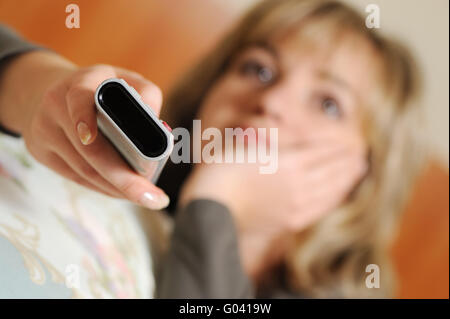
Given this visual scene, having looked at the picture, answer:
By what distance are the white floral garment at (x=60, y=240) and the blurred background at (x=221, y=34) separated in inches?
15.1

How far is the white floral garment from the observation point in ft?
1.03

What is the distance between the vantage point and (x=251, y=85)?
699 mm

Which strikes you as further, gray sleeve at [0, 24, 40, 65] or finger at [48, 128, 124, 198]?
gray sleeve at [0, 24, 40, 65]

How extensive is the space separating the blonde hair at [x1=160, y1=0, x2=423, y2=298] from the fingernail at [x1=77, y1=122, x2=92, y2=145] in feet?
1.71

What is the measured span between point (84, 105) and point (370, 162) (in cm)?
59

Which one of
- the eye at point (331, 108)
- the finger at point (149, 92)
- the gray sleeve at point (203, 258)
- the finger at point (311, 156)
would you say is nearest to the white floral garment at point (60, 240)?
the gray sleeve at point (203, 258)

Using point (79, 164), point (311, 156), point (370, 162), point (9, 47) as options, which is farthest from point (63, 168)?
point (370, 162)

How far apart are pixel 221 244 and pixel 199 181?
0.37ft

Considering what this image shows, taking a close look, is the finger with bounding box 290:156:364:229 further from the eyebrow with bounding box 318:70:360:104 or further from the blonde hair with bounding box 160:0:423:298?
the eyebrow with bounding box 318:70:360:104

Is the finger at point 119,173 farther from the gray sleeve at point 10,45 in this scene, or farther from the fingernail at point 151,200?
the gray sleeve at point 10,45

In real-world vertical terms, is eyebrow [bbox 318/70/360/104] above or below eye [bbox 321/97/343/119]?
above

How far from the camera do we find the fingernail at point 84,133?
273 mm

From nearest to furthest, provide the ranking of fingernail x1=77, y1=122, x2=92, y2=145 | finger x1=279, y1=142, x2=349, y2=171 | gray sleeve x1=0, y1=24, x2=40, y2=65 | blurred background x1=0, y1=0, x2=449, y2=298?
fingernail x1=77, y1=122, x2=92, y2=145 < gray sleeve x1=0, y1=24, x2=40, y2=65 < finger x1=279, y1=142, x2=349, y2=171 < blurred background x1=0, y1=0, x2=449, y2=298

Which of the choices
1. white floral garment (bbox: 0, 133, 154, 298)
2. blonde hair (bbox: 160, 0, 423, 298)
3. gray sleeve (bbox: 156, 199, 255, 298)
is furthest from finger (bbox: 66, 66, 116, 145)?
blonde hair (bbox: 160, 0, 423, 298)
